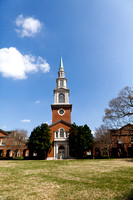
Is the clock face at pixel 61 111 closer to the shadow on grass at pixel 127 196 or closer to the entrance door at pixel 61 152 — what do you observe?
the entrance door at pixel 61 152

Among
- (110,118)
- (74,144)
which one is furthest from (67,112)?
(110,118)

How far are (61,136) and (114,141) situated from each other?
44.7 feet

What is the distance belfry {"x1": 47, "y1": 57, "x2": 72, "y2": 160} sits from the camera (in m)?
A: 30.6

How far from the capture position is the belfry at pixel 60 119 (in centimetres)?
3056

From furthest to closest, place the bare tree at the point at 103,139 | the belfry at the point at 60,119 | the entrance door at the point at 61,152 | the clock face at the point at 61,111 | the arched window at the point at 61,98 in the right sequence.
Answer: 1. the arched window at the point at 61,98
2. the clock face at the point at 61,111
3. the belfry at the point at 60,119
4. the entrance door at the point at 61,152
5. the bare tree at the point at 103,139

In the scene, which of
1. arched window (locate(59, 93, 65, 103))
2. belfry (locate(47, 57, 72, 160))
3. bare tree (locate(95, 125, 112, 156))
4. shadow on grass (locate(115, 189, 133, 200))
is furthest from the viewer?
arched window (locate(59, 93, 65, 103))

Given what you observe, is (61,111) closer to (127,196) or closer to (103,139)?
(103,139)

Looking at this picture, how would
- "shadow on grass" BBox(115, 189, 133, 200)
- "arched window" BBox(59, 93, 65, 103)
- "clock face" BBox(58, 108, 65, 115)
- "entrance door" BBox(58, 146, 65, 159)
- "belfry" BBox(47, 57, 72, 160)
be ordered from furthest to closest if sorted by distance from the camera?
1. "arched window" BBox(59, 93, 65, 103)
2. "clock face" BBox(58, 108, 65, 115)
3. "belfry" BBox(47, 57, 72, 160)
4. "entrance door" BBox(58, 146, 65, 159)
5. "shadow on grass" BBox(115, 189, 133, 200)

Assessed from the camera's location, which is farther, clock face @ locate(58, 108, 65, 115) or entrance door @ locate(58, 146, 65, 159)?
clock face @ locate(58, 108, 65, 115)

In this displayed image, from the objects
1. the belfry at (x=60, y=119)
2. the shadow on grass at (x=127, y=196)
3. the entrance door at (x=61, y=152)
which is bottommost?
the entrance door at (x=61, y=152)

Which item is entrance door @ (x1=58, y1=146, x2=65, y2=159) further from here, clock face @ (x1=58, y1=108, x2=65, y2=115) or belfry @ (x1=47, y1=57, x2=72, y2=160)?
clock face @ (x1=58, y1=108, x2=65, y2=115)

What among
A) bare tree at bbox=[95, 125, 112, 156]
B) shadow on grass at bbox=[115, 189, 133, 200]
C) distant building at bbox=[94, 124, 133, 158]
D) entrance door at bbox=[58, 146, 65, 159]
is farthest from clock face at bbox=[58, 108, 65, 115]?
shadow on grass at bbox=[115, 189, 133, 200]

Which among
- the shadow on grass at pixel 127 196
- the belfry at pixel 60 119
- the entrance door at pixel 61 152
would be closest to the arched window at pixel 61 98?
the belfry at pixel 60 119

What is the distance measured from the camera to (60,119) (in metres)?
35.7
